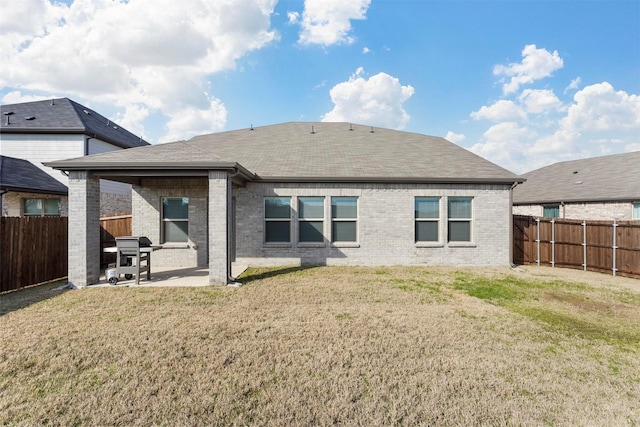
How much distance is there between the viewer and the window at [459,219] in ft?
38.1

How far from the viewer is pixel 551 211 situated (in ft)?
59.7

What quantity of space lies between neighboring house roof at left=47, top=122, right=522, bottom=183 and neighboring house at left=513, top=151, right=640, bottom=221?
8090 millimetres

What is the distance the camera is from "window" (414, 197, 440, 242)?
11539 millimetres

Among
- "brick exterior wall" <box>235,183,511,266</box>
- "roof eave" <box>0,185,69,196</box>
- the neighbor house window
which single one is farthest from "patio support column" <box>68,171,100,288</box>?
the neighbor house window

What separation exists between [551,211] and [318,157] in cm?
1527

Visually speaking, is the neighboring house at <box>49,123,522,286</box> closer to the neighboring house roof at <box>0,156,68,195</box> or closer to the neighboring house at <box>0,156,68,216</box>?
the neighboring house roof at <box>0,156,68,195</box>

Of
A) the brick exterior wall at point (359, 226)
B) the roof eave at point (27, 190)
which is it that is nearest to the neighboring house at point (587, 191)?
the brick exterior wall at point (359, 226)

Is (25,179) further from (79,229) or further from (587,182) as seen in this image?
(587,182)

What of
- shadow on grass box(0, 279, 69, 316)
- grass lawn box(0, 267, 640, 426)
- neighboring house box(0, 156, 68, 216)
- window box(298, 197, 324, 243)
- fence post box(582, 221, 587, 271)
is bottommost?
grass lawn box(0, 267, 640, 426)

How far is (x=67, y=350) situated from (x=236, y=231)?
6973 millimetres

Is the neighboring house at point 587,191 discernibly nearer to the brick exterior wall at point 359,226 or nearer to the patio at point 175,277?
the brick exterior wall at point 359,226

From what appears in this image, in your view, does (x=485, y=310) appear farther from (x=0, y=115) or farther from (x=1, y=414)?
(x=0, y=115)

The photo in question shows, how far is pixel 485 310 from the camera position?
21.5 ft

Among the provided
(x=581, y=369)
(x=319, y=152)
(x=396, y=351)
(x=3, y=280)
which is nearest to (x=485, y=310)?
(x=581, y=369)
